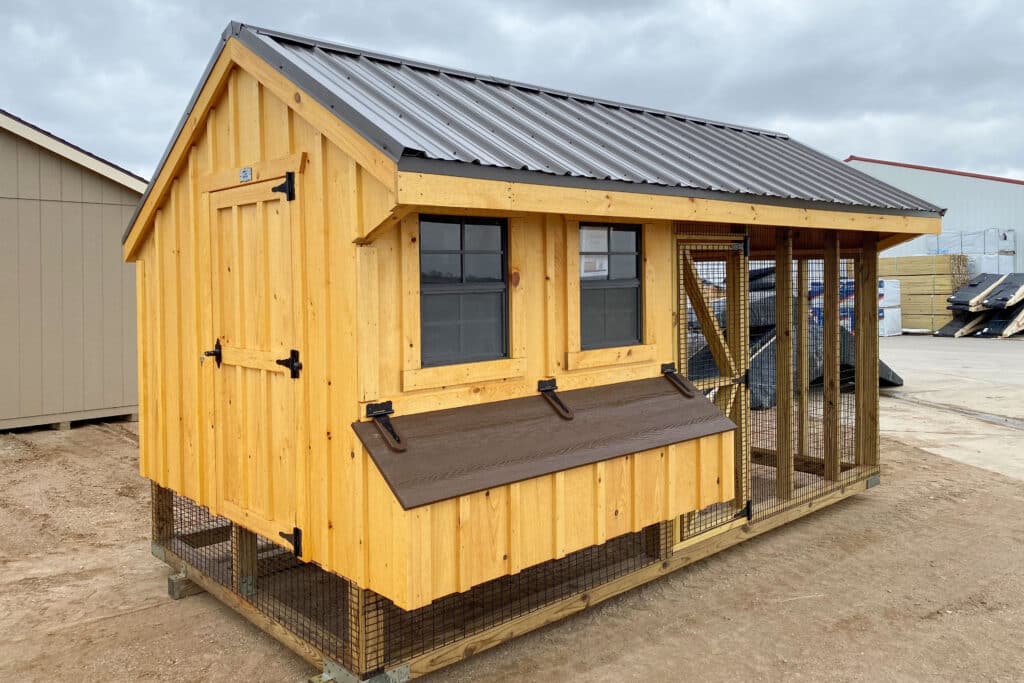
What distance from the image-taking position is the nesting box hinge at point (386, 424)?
366 centimetres

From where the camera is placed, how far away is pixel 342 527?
3916 mm

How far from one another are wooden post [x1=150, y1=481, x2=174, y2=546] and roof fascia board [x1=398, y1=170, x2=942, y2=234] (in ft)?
10.6

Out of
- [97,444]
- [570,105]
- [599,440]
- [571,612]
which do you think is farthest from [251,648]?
[97,444]

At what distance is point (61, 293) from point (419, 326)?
27.7 feet

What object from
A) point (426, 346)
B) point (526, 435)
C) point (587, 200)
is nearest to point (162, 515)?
point (426, 346)

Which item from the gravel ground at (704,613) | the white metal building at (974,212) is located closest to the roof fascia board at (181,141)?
the gravel ground at (704,613)

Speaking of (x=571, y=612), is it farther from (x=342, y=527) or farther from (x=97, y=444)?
(x=97, y=444)

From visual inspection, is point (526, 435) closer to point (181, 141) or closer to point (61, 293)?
point (181, 141)

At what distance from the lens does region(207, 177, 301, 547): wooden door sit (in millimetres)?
4219

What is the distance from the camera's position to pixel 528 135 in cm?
450

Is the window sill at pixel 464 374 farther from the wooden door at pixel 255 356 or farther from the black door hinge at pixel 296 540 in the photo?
the black door hinge at pixel 296 540

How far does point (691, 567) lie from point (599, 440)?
181cm

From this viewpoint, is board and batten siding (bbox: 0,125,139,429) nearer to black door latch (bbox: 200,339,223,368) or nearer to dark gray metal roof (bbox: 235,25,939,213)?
black door latch (bbox: 200,339,223,368)

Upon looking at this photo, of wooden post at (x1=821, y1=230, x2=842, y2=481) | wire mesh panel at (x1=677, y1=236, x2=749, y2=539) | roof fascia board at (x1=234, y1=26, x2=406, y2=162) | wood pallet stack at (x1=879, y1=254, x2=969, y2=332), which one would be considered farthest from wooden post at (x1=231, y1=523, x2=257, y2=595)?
wood pallet stack at (x1=879, y1=254, x2=969, y2=332)
